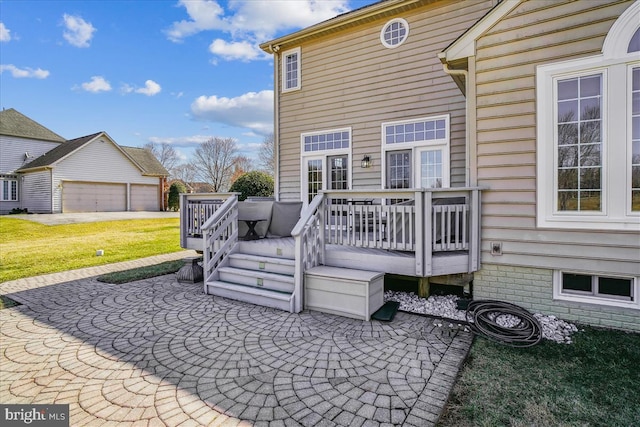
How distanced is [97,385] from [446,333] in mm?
3368

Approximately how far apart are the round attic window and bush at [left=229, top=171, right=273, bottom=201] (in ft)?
21.7

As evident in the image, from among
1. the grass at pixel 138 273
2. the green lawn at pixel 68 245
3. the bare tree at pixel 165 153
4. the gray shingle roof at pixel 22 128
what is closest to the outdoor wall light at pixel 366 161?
the grass at pixel 138 273

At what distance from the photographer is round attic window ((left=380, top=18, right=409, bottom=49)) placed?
7.25 m

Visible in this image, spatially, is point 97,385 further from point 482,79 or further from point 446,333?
point 482,79

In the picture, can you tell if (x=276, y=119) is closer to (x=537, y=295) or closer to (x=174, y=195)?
(x=537, y=295)

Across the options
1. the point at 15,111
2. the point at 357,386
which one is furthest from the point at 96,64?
the point at 357,386

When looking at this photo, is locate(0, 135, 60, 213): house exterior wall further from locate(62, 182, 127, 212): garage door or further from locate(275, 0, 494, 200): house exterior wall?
locate(275, 0, 494, 200): house exterior wall

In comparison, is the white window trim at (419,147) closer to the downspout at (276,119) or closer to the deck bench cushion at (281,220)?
the deck bench cushion at (281,220)

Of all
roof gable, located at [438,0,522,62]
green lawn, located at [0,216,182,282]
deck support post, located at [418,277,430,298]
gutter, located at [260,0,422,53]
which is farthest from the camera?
green lawn, located at [0,216,182,282]

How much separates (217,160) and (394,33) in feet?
110

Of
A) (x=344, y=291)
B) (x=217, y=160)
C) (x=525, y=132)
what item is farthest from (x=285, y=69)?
(x=217, y=160)

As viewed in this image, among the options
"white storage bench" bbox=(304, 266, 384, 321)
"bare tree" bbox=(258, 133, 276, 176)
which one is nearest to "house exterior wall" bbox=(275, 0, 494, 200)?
"white storage bench" bbox=(304, 266, 384, 321)

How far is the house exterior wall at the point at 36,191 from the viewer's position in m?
20.1

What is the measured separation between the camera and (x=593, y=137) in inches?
144
